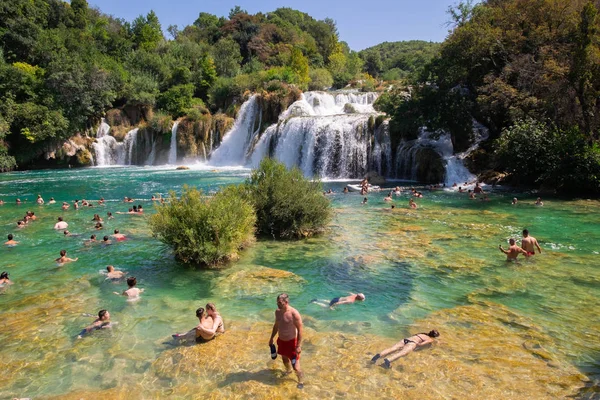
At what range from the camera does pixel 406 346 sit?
7008 millimetres

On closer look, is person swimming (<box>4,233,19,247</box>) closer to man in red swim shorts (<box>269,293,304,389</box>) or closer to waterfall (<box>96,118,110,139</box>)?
man in red swim shorts (<box>269,293,304,389</box>)

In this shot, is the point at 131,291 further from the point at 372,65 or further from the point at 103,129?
the point at 372,65

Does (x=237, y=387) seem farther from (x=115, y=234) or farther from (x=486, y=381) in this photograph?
(x=115, y=234)

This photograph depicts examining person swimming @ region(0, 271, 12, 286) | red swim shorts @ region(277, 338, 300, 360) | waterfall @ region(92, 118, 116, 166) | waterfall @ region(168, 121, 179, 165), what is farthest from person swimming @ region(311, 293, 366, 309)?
waterfall @ region(92, 118, 116, 166)

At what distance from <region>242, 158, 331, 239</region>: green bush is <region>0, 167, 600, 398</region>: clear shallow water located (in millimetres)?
666

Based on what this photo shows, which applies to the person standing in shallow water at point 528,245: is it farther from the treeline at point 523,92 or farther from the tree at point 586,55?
the tree at point 586,55

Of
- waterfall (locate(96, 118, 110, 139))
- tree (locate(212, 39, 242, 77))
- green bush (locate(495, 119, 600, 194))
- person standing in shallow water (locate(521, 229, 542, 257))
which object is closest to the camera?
person standing in shallow water (locate(521, 229, 542, 257))

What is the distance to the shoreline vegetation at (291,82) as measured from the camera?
21938 millimetres

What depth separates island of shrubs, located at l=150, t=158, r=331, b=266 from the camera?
1140 centimetres

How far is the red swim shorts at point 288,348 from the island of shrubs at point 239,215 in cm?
545

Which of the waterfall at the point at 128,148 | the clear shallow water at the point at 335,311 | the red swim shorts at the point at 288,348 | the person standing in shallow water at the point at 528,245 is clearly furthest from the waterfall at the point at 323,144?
the red swim shorts at the point at 288,348

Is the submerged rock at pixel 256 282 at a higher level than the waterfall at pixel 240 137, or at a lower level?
lower

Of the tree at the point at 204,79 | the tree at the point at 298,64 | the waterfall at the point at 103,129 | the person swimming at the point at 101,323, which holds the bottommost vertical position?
the person swimming at the point at 101,323

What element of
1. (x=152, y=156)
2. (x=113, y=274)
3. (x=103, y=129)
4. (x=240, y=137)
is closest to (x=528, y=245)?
(x=113, y=274)
